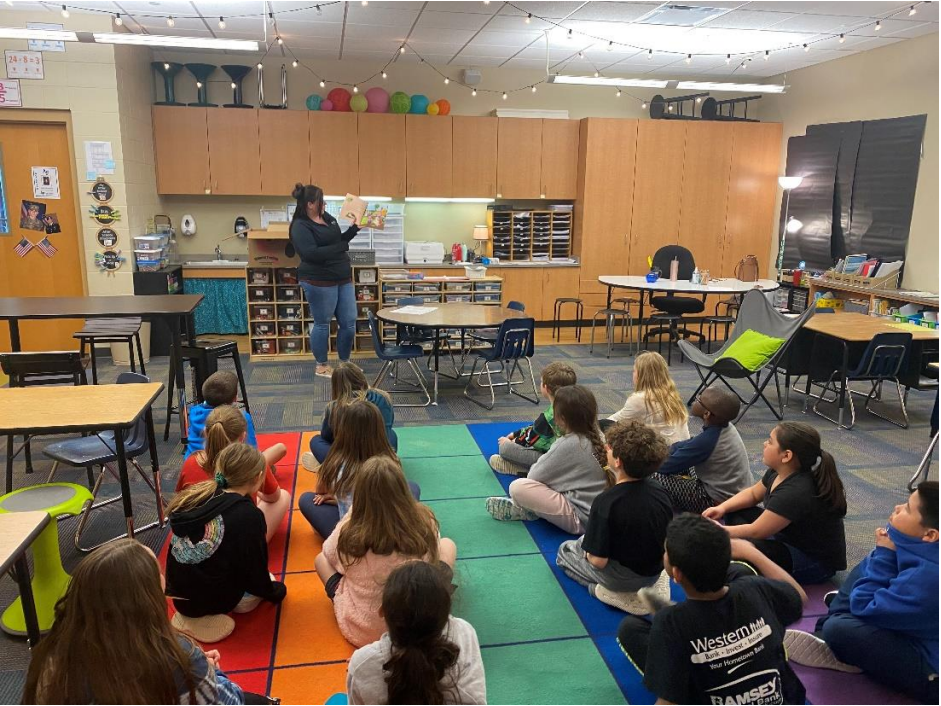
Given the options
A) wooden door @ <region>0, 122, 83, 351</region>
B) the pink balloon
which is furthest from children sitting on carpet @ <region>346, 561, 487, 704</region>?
the pink balloon

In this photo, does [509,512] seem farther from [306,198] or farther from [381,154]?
[381,154]

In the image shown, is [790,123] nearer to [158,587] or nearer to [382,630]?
[382,630]

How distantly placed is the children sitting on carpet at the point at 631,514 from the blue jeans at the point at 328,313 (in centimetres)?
424

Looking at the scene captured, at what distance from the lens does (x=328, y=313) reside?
6.40m

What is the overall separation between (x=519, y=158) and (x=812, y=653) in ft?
24.0

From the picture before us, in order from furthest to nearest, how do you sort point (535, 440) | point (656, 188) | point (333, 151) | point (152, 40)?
point (656, 188), point (333, 151), point (152, 40), point (535, 440)

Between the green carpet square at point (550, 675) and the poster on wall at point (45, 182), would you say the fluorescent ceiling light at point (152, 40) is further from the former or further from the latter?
the green carpet square at point (550, 675)

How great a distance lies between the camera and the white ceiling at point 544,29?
6.02 metres

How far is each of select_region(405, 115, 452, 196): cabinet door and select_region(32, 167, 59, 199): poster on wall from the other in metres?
3.81

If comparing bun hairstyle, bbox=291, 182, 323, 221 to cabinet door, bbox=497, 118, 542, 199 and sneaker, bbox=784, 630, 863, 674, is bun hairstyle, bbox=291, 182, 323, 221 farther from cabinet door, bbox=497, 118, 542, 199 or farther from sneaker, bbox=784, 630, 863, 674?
sneaker, bbox=784, 630, 863, 674

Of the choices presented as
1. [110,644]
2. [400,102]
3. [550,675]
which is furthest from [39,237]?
[550,675]

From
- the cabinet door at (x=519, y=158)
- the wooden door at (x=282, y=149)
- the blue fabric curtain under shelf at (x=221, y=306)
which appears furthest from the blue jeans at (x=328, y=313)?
the cabinet door at (x=519, y=158)

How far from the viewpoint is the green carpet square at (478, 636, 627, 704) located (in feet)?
7.43

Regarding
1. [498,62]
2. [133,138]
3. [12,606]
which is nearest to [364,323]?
[133,138]
